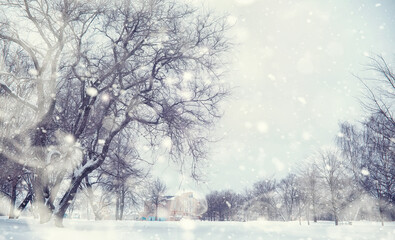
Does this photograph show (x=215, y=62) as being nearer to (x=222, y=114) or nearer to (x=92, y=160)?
(x=222, y=114)

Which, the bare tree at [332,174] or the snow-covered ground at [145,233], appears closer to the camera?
the snow-covered ground at [145,233]

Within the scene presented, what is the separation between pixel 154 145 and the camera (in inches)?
424

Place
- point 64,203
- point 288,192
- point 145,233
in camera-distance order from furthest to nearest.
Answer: point 288,192, point 64,203, point 145,233

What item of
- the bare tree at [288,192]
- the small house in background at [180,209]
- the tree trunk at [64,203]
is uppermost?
the tree trunk at [64,203]

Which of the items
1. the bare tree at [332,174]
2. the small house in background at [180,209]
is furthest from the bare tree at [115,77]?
the small house in background at [180,209]

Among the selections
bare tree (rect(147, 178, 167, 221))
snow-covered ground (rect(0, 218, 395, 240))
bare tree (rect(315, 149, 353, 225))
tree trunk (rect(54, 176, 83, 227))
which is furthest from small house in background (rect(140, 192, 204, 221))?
tree trunk (rect(54, 176, 83, 227))

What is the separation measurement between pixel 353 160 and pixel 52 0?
2897cm

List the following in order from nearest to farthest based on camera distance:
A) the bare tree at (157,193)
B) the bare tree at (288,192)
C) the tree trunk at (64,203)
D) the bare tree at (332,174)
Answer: the tree trunk at (64,203) < the bare tree at (332,174) < the bare tree at (157,193) < the bare tree at (288,192)

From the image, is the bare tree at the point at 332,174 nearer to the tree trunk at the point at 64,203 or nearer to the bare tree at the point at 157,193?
the tree trunk at the point at 64,203

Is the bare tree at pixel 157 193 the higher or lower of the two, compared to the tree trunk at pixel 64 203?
lower

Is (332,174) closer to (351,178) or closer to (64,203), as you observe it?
(351,178)

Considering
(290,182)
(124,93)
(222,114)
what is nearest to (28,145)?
(124,93)

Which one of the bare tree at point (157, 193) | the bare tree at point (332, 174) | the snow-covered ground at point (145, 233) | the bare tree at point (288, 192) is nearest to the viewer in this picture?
the snow-covered ground at point (145, 233)

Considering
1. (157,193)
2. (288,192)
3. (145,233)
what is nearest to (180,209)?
(157,193)
